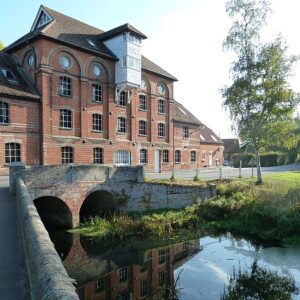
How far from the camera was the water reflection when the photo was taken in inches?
383

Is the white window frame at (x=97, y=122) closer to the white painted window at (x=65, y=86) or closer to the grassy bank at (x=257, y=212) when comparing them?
the white painted window at (x=65, y=86)

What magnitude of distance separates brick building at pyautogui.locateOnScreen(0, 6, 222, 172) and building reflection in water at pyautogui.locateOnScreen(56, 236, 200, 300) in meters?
10.6

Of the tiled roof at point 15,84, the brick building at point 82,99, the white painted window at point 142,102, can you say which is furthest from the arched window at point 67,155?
the white painted window at point 142,102

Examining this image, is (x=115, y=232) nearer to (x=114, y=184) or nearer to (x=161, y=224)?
(x=161, y=224)

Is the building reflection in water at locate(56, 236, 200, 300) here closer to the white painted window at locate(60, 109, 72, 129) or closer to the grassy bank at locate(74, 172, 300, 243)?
the grassy bank at locate(74, 172, 300, 243)

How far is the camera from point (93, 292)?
386 inches

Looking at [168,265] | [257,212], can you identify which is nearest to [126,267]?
[168,265]

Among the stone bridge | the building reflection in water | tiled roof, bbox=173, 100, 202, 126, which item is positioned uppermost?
tiled roof, bbox=173, 100, 202, 126

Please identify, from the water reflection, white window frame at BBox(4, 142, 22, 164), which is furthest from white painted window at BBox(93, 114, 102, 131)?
the water reflection

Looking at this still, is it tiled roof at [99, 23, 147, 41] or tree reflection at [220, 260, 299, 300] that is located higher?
tiled roof at [99, 23, 147, 41]

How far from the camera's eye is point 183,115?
1479 inches

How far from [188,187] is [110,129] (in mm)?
11046

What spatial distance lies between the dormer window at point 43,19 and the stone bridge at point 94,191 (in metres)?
15.2

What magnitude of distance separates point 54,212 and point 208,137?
97.9 ft
